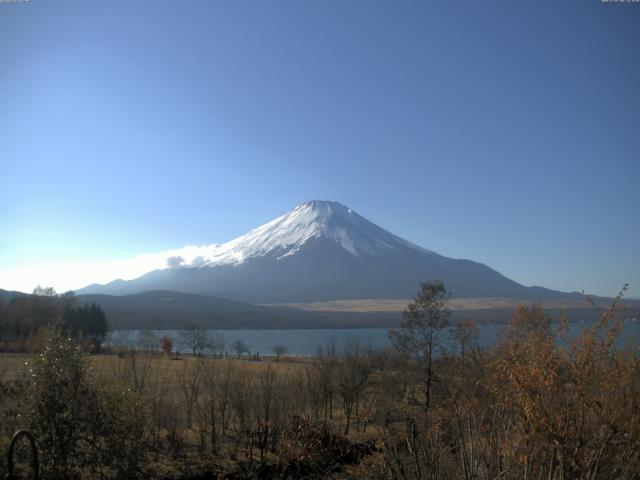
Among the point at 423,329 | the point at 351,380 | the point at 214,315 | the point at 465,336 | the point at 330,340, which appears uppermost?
the point at 423,329

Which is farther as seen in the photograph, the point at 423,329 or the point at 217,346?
the point at 217,346

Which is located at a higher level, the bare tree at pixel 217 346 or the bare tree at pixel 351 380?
the bare tree at pixel 351 380

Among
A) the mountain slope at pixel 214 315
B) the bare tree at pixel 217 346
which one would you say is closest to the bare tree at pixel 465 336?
the bare tree at pixel 217 346

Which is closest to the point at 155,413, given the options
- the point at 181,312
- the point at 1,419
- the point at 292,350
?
the point at 1,419

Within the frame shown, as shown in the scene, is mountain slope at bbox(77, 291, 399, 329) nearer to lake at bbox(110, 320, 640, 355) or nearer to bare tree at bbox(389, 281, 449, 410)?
lake at bbox(110, 320, 640, 355)

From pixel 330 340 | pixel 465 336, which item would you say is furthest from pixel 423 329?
pixel 330 340

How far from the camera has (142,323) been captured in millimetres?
131750

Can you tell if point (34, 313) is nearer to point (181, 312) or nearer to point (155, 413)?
point (155, 413)

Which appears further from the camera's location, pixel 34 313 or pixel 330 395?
pixel 34 313

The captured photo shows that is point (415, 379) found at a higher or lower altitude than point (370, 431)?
higher

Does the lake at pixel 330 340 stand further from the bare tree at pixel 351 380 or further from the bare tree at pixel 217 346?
the bare tree at pixel 351 380

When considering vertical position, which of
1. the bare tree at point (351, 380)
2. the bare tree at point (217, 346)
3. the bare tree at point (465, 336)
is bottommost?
the bare tree at point (217, 346)

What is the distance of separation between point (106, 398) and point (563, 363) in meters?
9.54

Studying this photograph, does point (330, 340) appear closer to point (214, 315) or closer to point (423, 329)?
point (423, 329)
